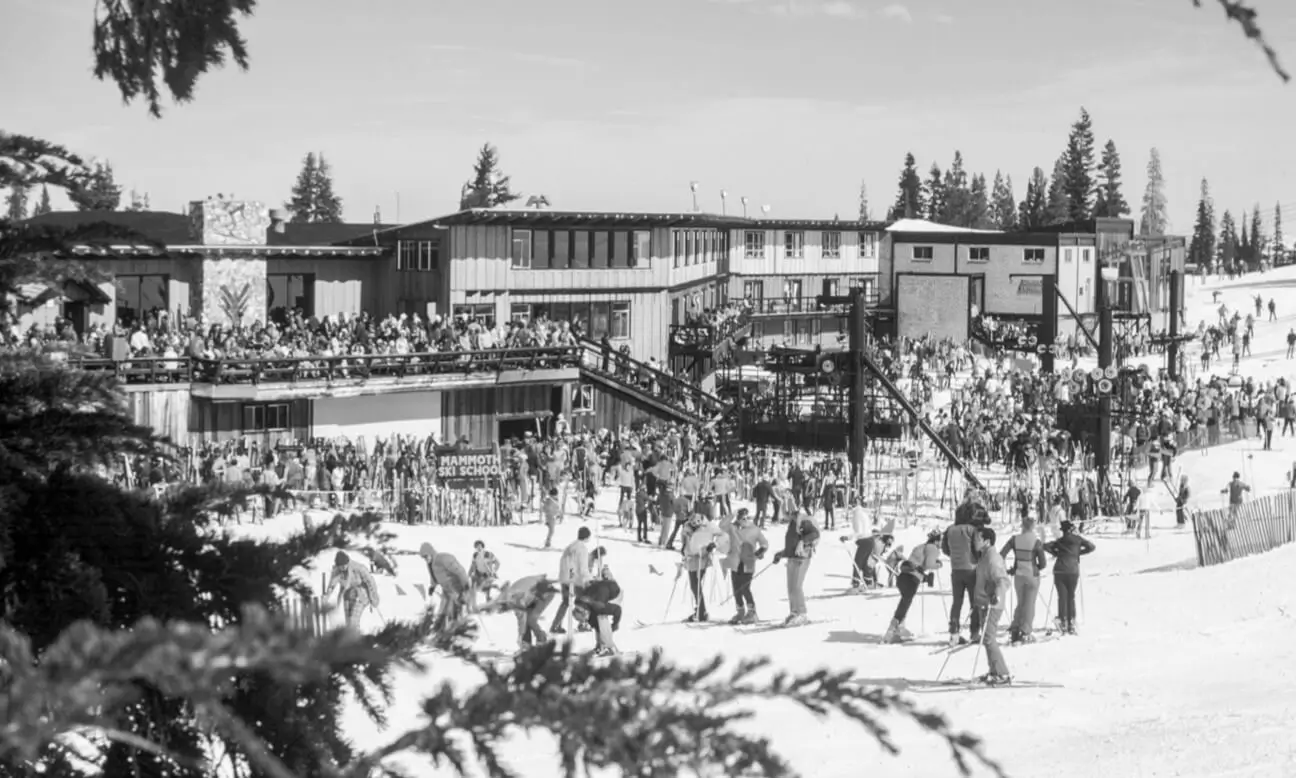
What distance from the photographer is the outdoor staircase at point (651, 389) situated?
39.8 meters

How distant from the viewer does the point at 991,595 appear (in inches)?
612

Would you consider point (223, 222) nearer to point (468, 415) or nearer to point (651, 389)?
point (468, 415)

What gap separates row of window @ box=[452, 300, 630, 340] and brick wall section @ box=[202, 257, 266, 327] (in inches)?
222

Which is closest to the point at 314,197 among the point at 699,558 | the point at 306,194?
the point at 306,194

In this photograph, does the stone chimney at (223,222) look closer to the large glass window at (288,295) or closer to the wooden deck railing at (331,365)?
the large glass window at (288,295)

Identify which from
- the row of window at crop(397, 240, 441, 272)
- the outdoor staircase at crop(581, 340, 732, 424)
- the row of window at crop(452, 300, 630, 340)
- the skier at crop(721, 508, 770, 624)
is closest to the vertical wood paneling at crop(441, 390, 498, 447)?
the outdoor staircase at crop(581, 340, 732, 424)

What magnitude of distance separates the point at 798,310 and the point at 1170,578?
44.6 m

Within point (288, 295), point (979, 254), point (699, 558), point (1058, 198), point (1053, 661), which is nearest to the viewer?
point (1053, 661)

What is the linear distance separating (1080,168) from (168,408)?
106850 millimetres

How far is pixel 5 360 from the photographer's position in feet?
19.6

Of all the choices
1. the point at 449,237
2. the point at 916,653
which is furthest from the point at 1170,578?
the point at 449,237

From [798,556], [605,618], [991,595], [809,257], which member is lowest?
[605,618]

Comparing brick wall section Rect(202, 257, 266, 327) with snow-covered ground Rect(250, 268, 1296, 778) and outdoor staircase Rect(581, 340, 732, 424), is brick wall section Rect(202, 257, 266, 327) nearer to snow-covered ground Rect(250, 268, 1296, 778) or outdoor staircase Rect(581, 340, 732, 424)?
outdoor staircase Rect(581, 340, 732, 424)

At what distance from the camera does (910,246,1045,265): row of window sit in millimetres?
74562
